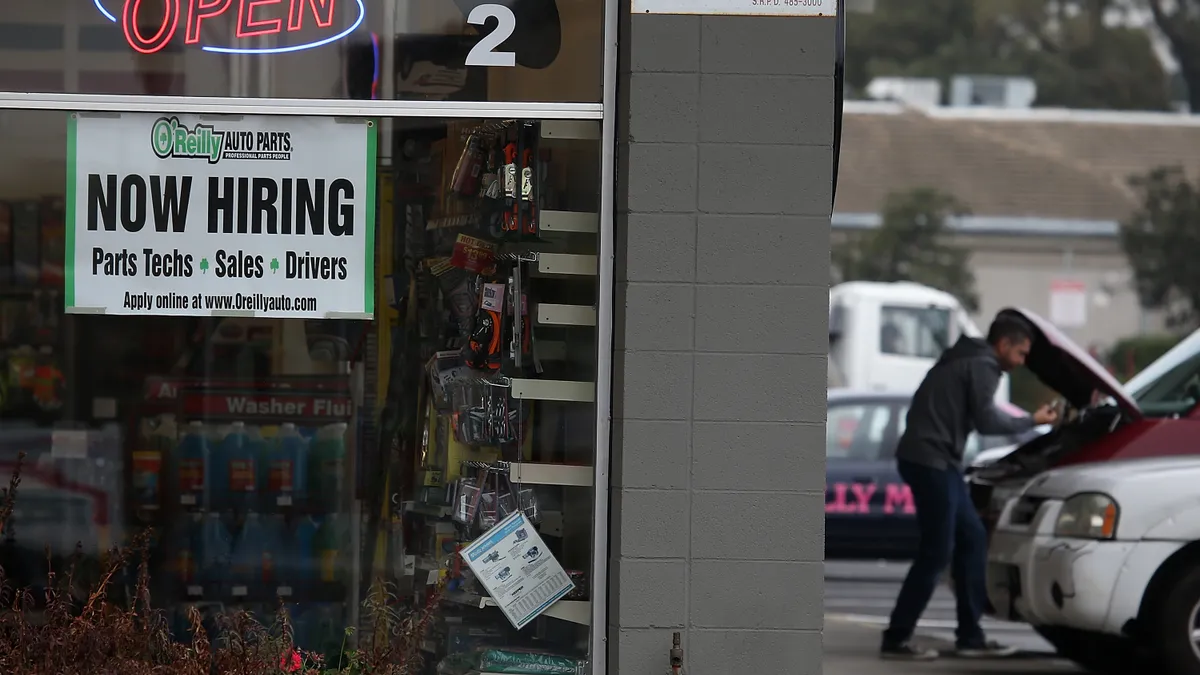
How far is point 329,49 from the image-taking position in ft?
18.4

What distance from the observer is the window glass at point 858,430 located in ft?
46.9

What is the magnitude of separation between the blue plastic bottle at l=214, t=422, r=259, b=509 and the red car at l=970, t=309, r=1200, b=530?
424 cm

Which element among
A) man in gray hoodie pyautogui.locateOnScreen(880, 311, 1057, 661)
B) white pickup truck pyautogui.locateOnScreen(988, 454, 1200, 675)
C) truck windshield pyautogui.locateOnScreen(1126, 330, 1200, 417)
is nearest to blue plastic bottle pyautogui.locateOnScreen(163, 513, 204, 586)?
white pickup truck pyautogui.locateOnScreen(988, 454, 1200, 675)

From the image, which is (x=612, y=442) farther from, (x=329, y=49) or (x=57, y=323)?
(x=57, y=323)

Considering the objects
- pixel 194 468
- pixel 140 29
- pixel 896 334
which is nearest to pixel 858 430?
pixel 896 334

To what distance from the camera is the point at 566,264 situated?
5.63 m

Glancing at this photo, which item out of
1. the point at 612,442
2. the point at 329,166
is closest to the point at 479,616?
the point at 612,442

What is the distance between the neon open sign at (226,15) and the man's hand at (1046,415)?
15.7ft

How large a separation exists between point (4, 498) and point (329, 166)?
172 cm

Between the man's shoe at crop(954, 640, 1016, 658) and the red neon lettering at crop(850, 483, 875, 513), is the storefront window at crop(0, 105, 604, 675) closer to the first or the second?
the man's shoe at crop(954, 640, 1016, 658)

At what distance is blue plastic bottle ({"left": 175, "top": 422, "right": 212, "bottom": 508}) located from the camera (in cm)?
638

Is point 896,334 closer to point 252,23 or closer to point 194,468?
point 194,468

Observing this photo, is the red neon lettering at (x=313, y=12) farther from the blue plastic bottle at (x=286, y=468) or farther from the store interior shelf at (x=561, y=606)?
Answer: the store interior shelf at (x=561, y=606)

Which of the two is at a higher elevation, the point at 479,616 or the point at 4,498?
the point at 4,498
